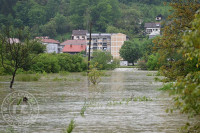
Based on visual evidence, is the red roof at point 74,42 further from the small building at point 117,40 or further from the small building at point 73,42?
the small building at point 117,40

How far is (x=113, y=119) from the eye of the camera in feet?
46.2

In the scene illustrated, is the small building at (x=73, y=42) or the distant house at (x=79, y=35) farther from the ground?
the distant house at (x=79, y=35)

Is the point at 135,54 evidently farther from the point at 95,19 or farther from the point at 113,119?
the point at 113,119

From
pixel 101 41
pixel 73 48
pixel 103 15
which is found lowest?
pixel 73 48

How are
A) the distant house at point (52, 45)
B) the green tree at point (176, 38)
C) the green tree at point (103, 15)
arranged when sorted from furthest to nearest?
the green tree at point (103, 15) < the distant house at point (52, 45) < the green tree at point (176, 38)

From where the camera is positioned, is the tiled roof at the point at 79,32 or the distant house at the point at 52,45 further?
the tiled roof at the point at 79,32

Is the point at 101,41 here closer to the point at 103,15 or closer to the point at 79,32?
the point at 79,32

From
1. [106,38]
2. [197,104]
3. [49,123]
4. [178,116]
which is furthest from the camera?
[106,38]

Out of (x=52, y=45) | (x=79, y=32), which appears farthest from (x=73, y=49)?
(x=79, y=32)

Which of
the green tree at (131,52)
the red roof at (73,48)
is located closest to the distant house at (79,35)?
the red roof at (73,48)

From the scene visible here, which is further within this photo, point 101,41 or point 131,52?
point 101,41

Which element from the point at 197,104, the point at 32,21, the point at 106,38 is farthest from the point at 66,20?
the point at 197,104

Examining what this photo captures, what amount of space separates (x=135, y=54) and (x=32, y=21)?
66.2 metres

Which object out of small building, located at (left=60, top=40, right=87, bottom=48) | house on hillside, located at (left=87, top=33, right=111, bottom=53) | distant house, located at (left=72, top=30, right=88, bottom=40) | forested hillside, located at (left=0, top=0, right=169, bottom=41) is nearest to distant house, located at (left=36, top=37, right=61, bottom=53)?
small building, located at (left=60, top=40, right=87, bottom=48)
